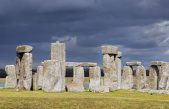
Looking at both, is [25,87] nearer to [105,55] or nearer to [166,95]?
[105,55]

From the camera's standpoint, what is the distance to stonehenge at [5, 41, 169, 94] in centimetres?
3638

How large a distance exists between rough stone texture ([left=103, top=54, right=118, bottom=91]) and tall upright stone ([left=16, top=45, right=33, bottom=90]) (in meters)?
6.61

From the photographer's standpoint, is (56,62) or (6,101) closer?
(6,101)

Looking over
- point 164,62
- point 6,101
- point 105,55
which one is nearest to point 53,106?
point 6,101

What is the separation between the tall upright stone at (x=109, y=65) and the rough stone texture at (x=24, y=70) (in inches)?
261

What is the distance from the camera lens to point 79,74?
46.5 metres

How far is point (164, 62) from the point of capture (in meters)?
45.2

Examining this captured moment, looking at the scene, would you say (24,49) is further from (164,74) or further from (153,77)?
(153,77)

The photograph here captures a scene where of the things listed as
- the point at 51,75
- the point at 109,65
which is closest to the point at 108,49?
the point at 109,65

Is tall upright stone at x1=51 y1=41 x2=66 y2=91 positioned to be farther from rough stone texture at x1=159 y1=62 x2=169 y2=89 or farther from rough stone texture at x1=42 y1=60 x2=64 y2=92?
rough stone texture at x1=159 y1=62 x2=169 y2=89

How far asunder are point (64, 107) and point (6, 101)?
346 centimetres

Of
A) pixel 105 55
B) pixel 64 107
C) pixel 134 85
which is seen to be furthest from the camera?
pixel 134 85

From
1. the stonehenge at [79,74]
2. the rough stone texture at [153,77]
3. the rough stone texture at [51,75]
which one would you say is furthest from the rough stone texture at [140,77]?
the rough stone texture at [51,75]

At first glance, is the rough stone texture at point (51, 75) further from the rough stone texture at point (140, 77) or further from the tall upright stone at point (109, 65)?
the rough stone texture at point (140, 77)
